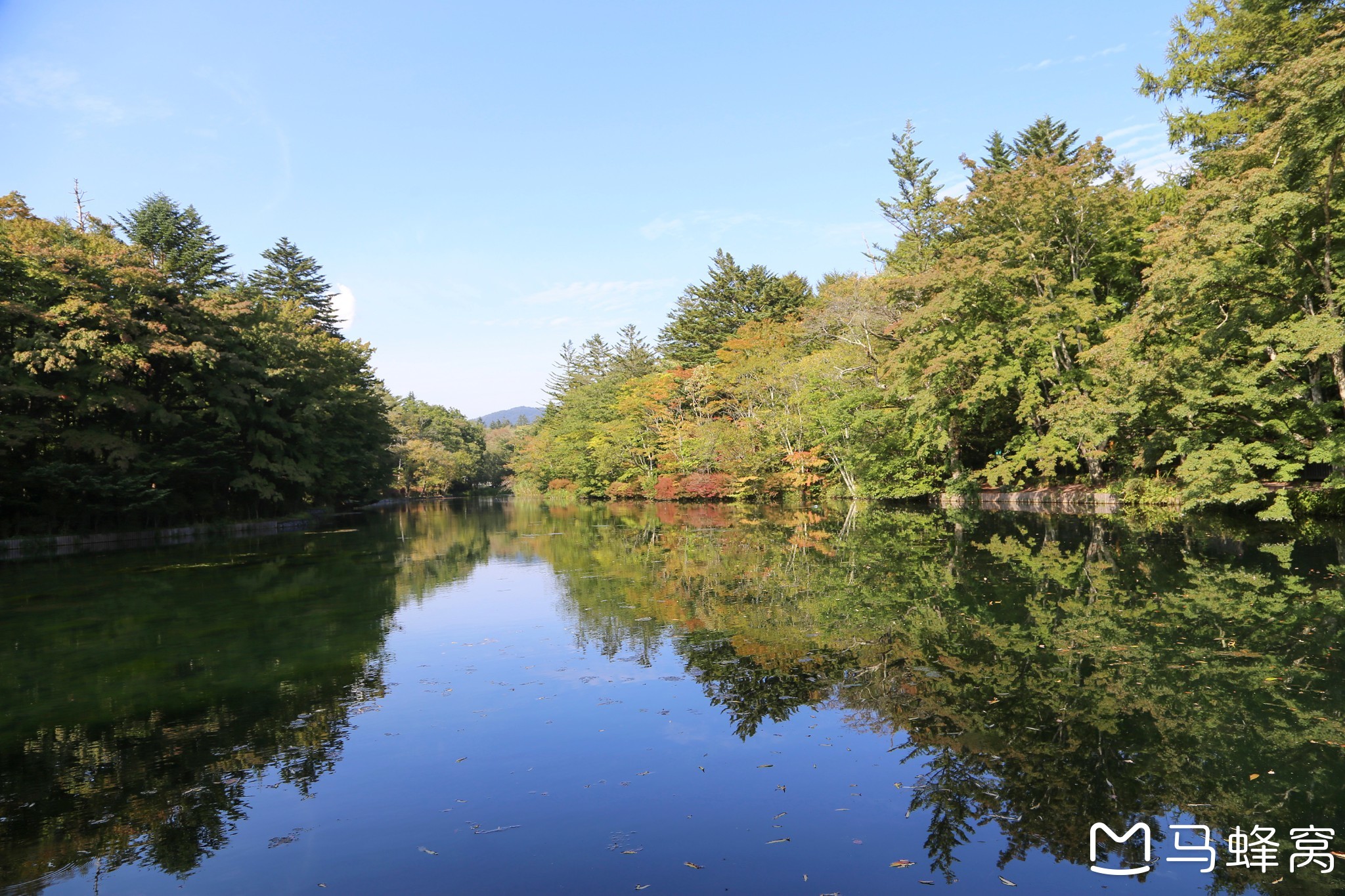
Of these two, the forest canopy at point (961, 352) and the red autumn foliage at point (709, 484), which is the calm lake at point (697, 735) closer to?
the forest canopy at point (961, 352)

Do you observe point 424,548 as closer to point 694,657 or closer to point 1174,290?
point 694,657

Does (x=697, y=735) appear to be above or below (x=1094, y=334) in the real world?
below

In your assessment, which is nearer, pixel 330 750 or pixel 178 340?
pixel 330 750

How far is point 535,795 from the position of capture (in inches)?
180

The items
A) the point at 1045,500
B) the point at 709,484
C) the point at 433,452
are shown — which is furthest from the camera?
the point at 433,452

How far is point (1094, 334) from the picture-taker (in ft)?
79.8

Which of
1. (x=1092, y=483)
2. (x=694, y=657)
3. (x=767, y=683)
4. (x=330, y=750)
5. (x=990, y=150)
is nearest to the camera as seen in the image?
(x=330, y=750)

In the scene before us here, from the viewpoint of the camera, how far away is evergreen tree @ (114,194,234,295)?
39031 mm

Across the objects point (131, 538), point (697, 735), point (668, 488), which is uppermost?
point (131, 538)

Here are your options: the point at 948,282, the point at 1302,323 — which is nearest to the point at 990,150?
the point at 948,282

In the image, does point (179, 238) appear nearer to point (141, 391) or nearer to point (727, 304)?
point (141, 391)

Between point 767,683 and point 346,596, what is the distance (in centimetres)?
859

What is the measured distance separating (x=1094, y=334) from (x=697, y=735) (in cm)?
2389

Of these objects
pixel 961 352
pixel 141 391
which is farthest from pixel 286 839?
pixel 141 391
